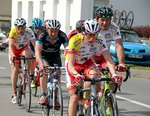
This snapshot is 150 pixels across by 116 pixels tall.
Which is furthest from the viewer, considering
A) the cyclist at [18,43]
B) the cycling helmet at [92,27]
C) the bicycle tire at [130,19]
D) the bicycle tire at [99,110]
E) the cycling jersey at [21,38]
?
the bicycle tire at [130,19]

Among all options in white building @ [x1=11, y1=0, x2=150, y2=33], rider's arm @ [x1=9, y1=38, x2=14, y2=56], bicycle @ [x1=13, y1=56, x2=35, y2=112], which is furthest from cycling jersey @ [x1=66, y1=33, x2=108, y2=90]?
white building @ [x1=11, y1=0, x2=150, y2=33]

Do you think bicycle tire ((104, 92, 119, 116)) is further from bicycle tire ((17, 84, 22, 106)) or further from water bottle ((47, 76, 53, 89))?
bicycle tire ((17, 84, 22, 106))

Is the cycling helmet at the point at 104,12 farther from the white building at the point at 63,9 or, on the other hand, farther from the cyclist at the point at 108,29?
the white building at the point at 63,9

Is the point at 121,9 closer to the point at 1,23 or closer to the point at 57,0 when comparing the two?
the point at 57,0

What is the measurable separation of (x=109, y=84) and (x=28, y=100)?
2703mm

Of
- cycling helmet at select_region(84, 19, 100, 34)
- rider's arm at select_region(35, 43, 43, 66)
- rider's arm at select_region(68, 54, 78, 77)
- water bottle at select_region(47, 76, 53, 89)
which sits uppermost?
cycling helmet at select_region(84, 19, 100, 34)

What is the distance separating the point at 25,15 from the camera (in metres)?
41.8

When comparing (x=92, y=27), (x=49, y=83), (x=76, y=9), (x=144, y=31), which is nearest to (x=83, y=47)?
(x=92, y=27)

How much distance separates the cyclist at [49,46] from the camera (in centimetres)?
799

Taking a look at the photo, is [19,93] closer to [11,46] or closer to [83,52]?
[11,46]

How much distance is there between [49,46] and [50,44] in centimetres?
6

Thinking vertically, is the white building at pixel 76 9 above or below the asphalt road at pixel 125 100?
above

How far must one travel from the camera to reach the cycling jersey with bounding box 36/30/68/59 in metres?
8.30

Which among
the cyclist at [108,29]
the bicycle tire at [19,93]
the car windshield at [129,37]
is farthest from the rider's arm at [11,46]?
the car windshield at [129,37]
